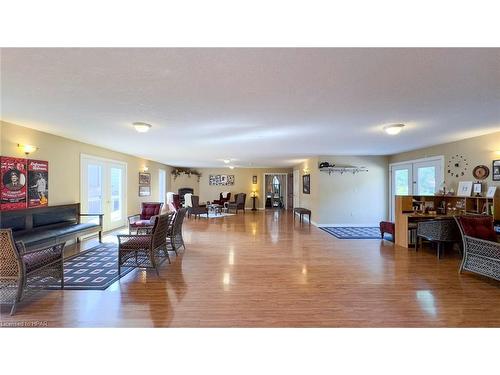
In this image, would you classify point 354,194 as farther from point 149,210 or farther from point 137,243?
point 137,243

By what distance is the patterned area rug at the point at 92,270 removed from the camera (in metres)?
3.18

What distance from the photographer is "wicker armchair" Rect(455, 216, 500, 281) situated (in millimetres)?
3265

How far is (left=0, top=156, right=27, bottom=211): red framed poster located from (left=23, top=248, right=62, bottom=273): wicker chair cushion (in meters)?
1.70

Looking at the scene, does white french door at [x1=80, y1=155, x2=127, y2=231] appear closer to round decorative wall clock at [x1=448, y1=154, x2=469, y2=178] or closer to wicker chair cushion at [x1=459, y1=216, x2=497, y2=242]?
wicker chair cushion at [x1=459, y1=216, x2=497, y2=242]

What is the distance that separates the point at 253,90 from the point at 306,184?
24.2 ft

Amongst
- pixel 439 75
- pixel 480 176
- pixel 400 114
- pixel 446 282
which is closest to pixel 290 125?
pixel 400 114

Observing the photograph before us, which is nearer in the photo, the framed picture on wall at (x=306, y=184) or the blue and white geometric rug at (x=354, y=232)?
the blue and white geometric rug at (x=354, y=232)

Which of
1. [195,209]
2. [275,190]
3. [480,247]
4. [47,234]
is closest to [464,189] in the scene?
[480,247]

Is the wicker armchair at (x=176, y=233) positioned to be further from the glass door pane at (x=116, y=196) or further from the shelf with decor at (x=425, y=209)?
the shelf with decor at (x=425, y=209)

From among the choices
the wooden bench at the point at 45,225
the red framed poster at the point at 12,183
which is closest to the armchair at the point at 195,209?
the wooden bench at the point at 45,225

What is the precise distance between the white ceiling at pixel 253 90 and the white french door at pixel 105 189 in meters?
1.87

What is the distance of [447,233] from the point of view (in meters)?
4.57

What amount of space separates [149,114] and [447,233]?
5.44 m

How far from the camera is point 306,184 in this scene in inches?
377
